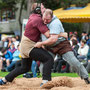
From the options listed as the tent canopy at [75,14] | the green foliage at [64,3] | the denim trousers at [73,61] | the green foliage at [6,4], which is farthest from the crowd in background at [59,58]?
the green foliage at [6,4]

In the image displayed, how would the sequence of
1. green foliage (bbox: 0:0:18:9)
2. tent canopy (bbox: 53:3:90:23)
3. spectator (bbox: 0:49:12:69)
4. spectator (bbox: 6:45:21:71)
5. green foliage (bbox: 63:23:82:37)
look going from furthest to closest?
green foliage (bbox: 63:23:82:37), green foliage (bbox: 0:0:18:9), tent canopy (bbox: 53:3:90:23), spectator (bbox: 0:49:12:69), spectator (bbox: 6:45:21:71)

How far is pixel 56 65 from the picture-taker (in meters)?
14.3

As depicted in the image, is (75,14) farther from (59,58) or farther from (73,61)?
(73,61)

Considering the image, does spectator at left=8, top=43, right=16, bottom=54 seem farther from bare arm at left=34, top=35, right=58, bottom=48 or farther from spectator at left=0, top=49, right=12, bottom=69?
bare arm at left=34, top=35, right=58, bottom=48

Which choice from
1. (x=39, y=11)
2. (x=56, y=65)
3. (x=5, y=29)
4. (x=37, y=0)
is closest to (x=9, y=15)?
(x=5, y=29)

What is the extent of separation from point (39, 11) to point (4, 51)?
909 centimetres

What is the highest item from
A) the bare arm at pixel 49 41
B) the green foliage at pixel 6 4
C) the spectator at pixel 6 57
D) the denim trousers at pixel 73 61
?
the green foliage at pixel 6 4

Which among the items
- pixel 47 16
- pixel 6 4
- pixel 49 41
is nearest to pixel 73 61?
pixel 49 41

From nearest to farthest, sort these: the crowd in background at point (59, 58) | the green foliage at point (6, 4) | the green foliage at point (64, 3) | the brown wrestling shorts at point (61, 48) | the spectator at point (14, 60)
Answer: the brown wrestling shorts at point (61, 48) < the crowd in background at point (59, 58) < the spectator at point (14, 60) < the green foliage at point (64, 3) < the green foliage at point (6, 4)

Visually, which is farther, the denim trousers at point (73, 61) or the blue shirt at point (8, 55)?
the blue shirt at point (8, 55)

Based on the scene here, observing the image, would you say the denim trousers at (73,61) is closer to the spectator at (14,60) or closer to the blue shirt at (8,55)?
the spectator at (14,60)

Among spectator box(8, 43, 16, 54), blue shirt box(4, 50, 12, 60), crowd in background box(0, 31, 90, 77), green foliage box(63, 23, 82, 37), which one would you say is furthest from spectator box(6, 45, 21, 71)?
green foliage box(63, 23, 82, 37)

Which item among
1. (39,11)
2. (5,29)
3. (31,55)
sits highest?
(39,11)

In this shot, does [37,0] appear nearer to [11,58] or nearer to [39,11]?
[11,58]
